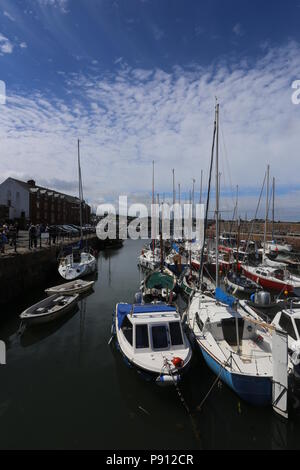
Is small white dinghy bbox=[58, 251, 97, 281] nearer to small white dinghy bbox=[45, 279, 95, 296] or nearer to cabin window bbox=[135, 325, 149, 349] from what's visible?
small white dinghy bbox=[45, 279, 95, 296]

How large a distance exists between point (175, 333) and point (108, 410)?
11.6 ft

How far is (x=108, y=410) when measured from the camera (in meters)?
8.51

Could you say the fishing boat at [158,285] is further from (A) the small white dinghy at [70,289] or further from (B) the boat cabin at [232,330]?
(A) the small white dinghy at [70,289]

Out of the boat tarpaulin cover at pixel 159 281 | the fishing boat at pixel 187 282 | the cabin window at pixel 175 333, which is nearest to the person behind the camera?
the cabin window at pixel 175 333

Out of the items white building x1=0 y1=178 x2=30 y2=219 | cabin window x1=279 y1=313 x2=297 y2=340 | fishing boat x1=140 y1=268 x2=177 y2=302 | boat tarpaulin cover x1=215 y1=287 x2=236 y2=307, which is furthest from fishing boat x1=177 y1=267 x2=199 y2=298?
white building x1=0 y1=178 x2=30 y2=219

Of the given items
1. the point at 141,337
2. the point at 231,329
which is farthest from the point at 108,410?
the point at 231,329

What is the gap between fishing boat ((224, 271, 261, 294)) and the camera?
2233 cm

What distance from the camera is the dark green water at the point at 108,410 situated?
7.30 metres

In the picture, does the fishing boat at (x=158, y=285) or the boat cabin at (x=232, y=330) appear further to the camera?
the fishing boat at (x=158, y=285)

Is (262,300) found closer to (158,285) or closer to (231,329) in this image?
(231,329)

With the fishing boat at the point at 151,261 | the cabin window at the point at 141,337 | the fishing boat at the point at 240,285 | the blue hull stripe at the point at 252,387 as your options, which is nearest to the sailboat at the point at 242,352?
the blue hull stripe at the point at 252,387

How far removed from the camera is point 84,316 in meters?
17.4
